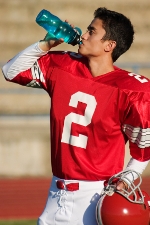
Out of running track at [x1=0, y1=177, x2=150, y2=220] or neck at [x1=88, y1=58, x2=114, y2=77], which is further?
running track at [x1=0, y1=177, x2=150, y2=220]

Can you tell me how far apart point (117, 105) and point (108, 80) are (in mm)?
213

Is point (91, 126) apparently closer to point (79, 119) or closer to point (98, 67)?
point (79, 119)

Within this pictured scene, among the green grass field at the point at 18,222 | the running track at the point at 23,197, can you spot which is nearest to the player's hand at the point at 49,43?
the green grass field at the point at 18,222

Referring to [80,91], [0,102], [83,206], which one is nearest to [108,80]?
[80,91]

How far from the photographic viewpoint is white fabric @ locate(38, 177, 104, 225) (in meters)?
4.51

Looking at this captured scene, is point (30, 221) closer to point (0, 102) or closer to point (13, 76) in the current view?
point (13, 76)

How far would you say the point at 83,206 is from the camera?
452 cm

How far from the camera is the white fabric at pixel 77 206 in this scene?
14.8 ft

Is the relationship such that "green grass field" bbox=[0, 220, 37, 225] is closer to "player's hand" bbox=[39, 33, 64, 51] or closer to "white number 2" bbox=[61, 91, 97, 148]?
"white number 2" bbox=[61, 91, 97, 148]

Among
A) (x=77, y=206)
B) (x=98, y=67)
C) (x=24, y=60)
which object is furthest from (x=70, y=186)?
(x=24, y=60)

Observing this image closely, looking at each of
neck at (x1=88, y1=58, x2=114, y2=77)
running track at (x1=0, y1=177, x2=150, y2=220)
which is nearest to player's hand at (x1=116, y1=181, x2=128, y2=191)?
neck at (x1=88, y1=58, x2=114, y2=77)

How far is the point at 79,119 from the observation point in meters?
4.57

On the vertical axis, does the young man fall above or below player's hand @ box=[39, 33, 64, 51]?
below

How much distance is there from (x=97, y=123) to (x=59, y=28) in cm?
79
